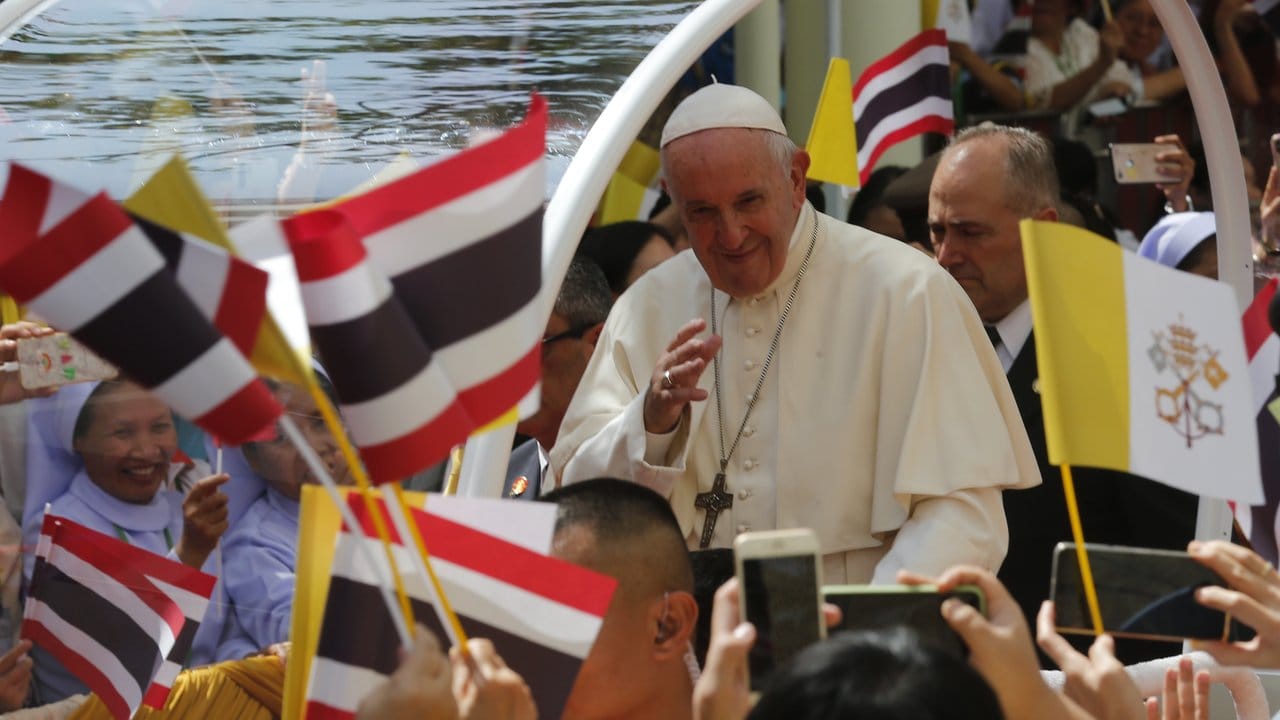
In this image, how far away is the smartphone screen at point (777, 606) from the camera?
7.32 feet

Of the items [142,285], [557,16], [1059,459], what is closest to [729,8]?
[557,16]

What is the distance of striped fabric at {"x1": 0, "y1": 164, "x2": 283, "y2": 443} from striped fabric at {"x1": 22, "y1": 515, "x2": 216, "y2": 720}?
170 centimetres

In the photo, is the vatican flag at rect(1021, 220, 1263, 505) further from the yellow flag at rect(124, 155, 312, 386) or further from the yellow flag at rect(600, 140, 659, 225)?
the yellow flag at rect(600, 140, 659, 225)

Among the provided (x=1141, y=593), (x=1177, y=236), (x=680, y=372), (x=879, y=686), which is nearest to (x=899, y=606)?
(x=1141, y=593)

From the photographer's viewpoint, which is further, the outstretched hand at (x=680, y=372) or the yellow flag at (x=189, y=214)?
the outstretched hand at (x=680, y=372)

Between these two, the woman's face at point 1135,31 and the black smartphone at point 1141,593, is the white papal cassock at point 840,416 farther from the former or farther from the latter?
the woman's face at point 1135,31

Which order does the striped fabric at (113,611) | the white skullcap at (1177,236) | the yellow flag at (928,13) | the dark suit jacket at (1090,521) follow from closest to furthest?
the striped fabric at (113,611)
the dark suit jacket at (1090,521)
the white skullcap at (1177,236)
the yellow flag at (928,13)

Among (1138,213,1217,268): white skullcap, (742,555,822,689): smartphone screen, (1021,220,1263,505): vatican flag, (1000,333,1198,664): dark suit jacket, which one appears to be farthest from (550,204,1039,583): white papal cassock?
(1138,213,1217,268): white skullcap

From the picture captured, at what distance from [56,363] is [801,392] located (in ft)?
5.52

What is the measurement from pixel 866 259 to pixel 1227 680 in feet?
4.40

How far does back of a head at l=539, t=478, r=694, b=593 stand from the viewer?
2924mm

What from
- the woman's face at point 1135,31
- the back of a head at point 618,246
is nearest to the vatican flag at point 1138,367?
the back of a head at point 618,246

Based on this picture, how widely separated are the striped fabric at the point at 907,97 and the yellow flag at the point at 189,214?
4.69 m

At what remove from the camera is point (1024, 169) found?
484 centimetres
